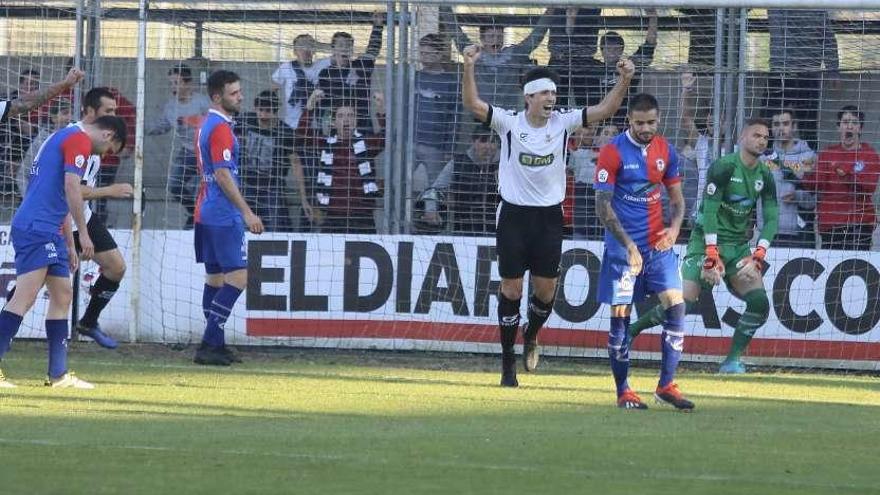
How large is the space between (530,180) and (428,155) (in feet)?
11.7

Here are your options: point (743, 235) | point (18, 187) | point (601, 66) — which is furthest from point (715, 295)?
point (18, 187)

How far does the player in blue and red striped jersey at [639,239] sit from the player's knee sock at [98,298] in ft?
17.0

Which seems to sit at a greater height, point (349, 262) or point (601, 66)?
point (601, 66)

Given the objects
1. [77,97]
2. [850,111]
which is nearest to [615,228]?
[850,111]

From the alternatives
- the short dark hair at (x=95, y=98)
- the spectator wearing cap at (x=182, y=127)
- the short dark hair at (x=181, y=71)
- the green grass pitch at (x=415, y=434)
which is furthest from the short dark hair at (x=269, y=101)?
the green grass pitch at (x=415, y=434)

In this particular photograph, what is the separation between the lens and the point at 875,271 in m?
14.7

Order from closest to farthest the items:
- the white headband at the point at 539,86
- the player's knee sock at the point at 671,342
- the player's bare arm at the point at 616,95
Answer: the player's knee sock at the point at 671,342, the player's bare arm at the point at 616,95, the white headband at the point at 539,86

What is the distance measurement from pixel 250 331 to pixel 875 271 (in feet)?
19.5

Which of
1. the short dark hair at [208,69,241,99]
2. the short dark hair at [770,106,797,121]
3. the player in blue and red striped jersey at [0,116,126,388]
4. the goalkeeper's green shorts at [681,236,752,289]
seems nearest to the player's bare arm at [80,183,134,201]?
the player in blue and red striped jersey at [0,116,126,388]

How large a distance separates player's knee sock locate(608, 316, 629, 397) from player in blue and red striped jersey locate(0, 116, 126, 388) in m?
3.80

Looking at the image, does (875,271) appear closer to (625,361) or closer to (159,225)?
(625,361)

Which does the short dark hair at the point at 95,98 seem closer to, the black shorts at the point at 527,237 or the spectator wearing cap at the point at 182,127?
the spectator wearing cap at the point at 182,127

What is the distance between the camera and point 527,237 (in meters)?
12.4

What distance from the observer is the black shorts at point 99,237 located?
559 inches
